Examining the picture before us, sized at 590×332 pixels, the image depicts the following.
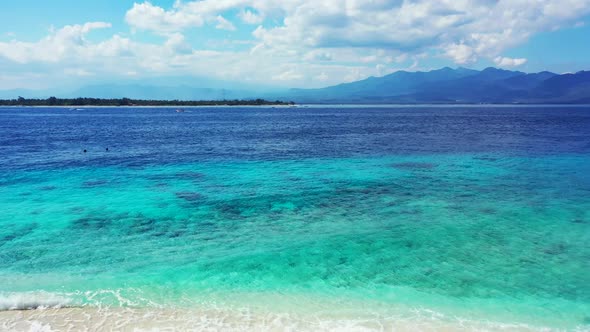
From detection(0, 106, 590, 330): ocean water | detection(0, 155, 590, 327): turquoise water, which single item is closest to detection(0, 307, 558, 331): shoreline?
detection(0, 106, 590, 330): ocean water

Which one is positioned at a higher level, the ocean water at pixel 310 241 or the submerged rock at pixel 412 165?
the submerged rock at pixel 412 165

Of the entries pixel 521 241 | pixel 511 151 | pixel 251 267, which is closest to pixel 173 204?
pixel 251 267

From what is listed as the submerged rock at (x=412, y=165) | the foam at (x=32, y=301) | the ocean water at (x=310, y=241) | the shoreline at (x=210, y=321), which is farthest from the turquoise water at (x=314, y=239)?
the submerged rock at (x=412, y=165)

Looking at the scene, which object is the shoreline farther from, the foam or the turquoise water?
the turquoise water

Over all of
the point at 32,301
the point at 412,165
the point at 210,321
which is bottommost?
the point at 210,321

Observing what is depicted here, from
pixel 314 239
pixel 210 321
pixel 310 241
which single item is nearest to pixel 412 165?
pixel 314 239

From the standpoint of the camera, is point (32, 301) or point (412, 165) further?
point (412, 165)

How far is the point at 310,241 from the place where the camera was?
19.2 m

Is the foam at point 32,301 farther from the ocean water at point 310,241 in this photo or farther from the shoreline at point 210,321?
the shoreline at point 210,321

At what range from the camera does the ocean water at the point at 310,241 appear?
13.8 metres

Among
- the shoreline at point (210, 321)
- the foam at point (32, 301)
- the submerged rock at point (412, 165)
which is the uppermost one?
the submerged rock at point (412, 165)

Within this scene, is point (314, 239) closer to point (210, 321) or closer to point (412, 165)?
point (210, 321)

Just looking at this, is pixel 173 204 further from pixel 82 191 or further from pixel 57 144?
pixel 57 144

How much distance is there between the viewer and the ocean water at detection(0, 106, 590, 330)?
1384 centimetres
